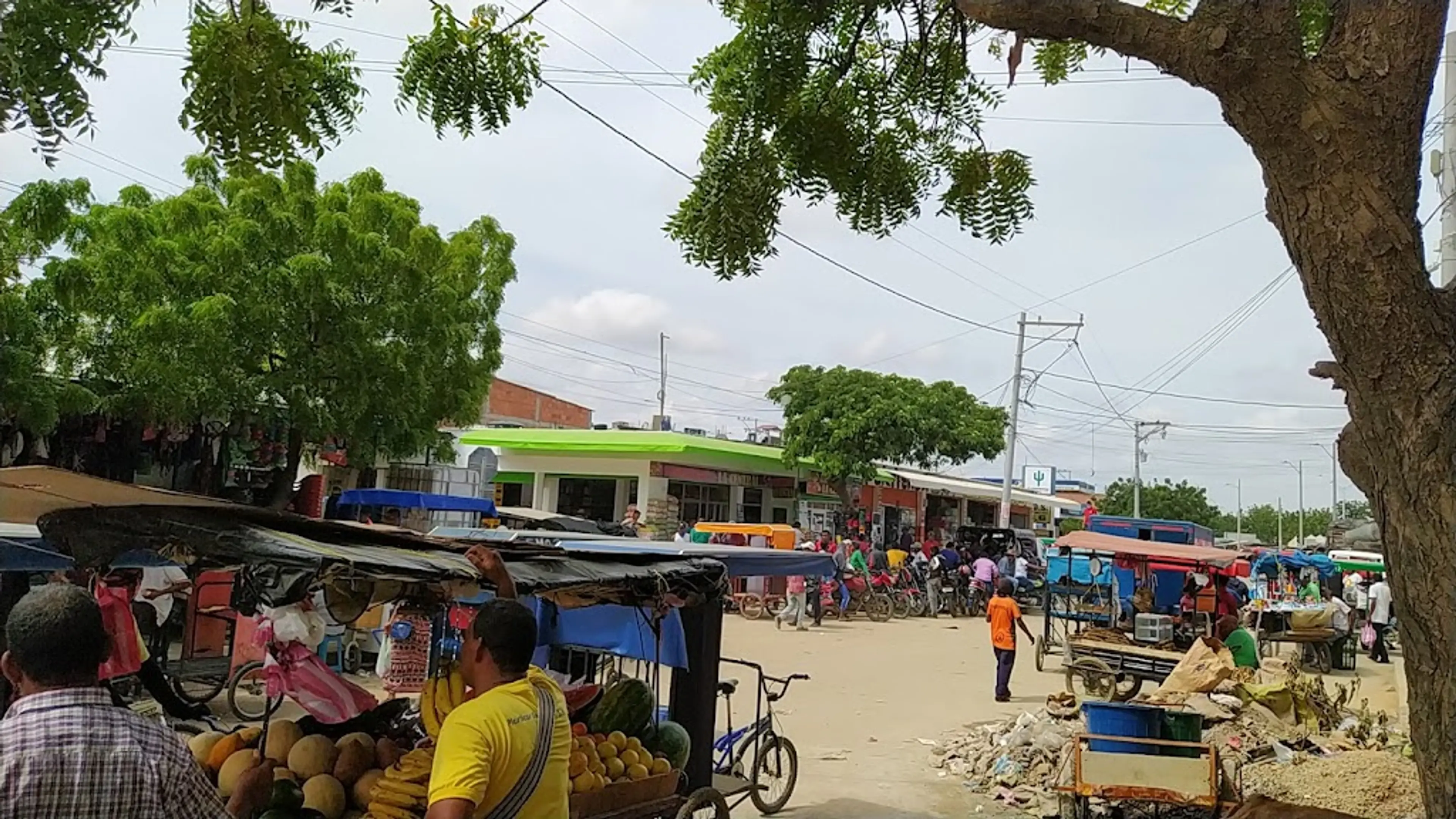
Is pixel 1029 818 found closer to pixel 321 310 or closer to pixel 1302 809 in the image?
pixel 1302 809

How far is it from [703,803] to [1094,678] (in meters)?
9.16

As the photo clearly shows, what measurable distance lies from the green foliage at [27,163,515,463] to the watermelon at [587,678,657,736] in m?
8.02

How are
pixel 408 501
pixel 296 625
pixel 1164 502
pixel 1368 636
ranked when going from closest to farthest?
pixel 296 625
pixel 408 501
pixel 1368 636
pixel 1164 502

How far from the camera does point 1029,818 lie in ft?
27.8

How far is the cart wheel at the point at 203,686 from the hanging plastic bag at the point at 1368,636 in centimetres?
2020

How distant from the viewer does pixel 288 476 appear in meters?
15.7

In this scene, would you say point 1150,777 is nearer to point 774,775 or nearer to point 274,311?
point 774,775

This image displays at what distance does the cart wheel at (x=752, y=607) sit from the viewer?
21.9m

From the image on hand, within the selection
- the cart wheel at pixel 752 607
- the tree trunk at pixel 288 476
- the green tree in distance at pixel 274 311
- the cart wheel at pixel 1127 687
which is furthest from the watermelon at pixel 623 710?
the cart wheel at pixel 752 607

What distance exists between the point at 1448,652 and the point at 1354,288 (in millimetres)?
1069

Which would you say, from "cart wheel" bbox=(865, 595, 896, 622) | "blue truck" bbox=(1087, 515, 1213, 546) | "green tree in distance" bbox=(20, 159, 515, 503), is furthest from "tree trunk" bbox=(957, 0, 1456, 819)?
"blue truck" bbox=(1087, 515, 1213, 546)

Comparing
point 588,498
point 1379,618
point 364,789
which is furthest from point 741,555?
point 588,498

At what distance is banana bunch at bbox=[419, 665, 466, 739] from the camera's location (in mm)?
4293

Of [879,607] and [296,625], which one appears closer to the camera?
[296,625]
